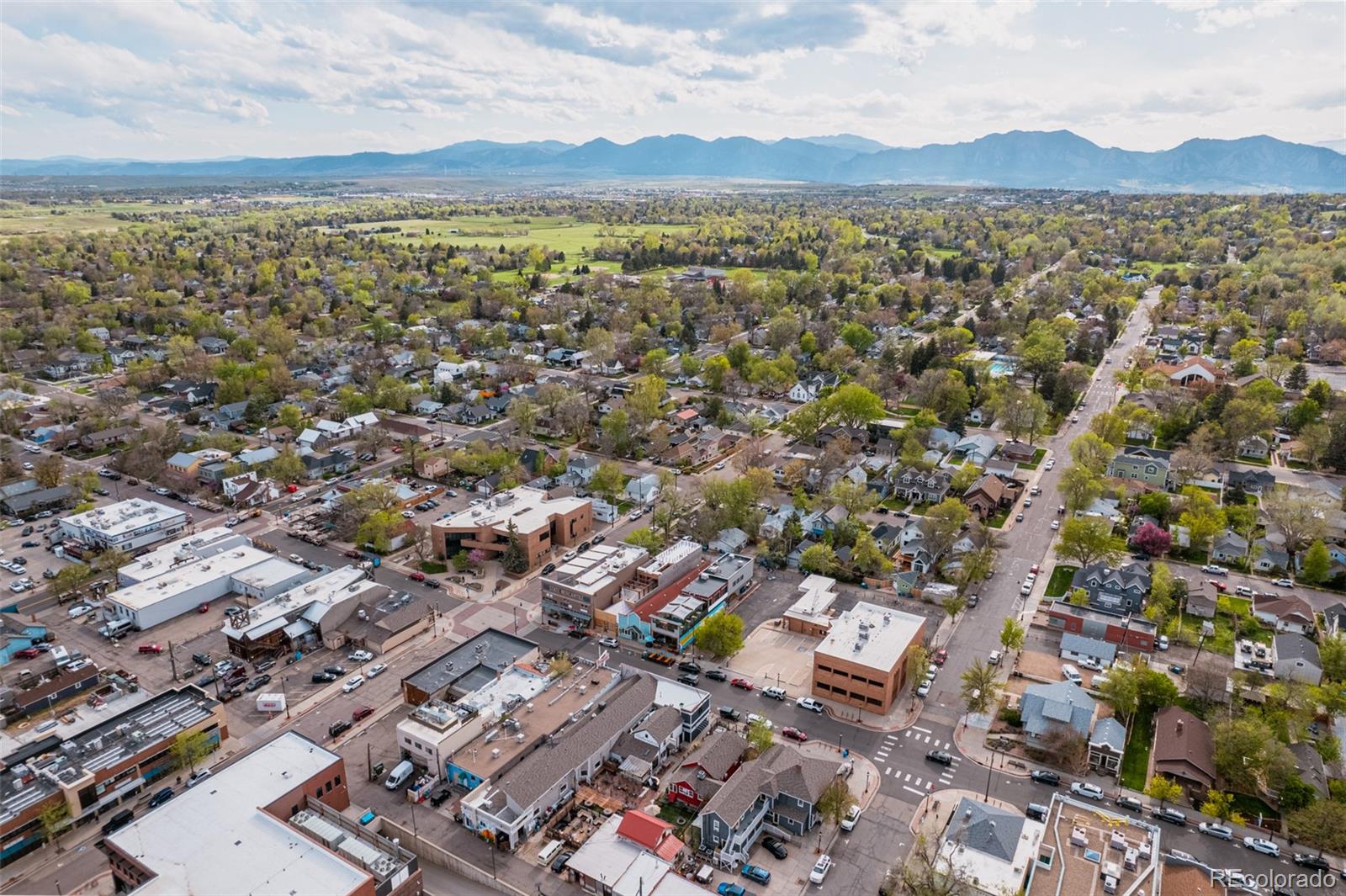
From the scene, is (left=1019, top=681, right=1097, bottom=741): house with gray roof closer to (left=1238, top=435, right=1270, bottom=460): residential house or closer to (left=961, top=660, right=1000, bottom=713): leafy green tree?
(left=961, top=660, right=1000, bottom=713): leafy green tree

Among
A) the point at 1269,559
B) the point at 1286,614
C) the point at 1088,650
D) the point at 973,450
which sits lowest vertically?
the point at 1088,650

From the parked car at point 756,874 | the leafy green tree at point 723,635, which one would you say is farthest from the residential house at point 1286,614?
the parked car at point 756,874

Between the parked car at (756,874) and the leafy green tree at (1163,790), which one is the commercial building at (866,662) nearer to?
the leafy green tree at (1163,790)

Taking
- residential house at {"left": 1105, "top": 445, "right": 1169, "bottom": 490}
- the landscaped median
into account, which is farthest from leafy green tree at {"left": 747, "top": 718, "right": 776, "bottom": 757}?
residential house at {"left": 1105, "top": 445, "right": 1169, "bottom": 490}

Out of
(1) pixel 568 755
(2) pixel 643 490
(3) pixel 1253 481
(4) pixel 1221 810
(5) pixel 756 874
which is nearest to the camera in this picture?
(5) pixel 756 874

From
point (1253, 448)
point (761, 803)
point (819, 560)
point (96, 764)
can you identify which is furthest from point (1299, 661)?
point (96, 764)

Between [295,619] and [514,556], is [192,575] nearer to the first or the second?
[295,619]
